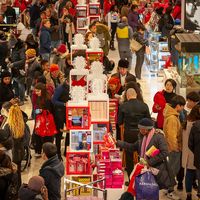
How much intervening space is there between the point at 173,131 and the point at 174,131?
1 cm

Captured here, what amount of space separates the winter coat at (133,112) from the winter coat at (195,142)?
101 cm

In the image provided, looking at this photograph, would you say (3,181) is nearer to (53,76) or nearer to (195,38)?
(53,76)

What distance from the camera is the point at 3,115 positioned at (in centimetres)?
1024

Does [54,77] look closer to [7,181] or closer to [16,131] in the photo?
[16,131]

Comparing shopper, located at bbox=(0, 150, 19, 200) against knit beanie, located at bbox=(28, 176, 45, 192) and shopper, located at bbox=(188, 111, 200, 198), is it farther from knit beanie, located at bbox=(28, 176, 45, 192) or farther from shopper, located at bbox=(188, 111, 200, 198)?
shopper, located at bbox=(188, 111, 200, 198)

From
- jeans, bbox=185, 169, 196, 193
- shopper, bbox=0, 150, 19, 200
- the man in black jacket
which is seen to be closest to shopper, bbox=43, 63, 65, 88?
the man in black jacket

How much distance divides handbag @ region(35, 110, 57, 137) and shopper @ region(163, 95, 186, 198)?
2.37 meters

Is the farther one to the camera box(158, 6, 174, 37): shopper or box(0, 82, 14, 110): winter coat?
box(158, 6, 174, 37): shopper

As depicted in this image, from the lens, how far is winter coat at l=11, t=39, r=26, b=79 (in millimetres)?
14438

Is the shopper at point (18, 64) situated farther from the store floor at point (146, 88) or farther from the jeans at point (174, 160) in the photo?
the jeans at point (174, 160)

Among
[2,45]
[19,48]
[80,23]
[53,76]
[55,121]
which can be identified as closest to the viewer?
[55,121]

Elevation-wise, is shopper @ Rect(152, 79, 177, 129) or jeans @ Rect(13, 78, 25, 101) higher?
shopper @ Rect(152, 79, 177, 129)

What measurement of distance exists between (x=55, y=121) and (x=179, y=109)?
2.66 m

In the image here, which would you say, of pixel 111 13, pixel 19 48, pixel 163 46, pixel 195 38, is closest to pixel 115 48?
pixel 111 13
